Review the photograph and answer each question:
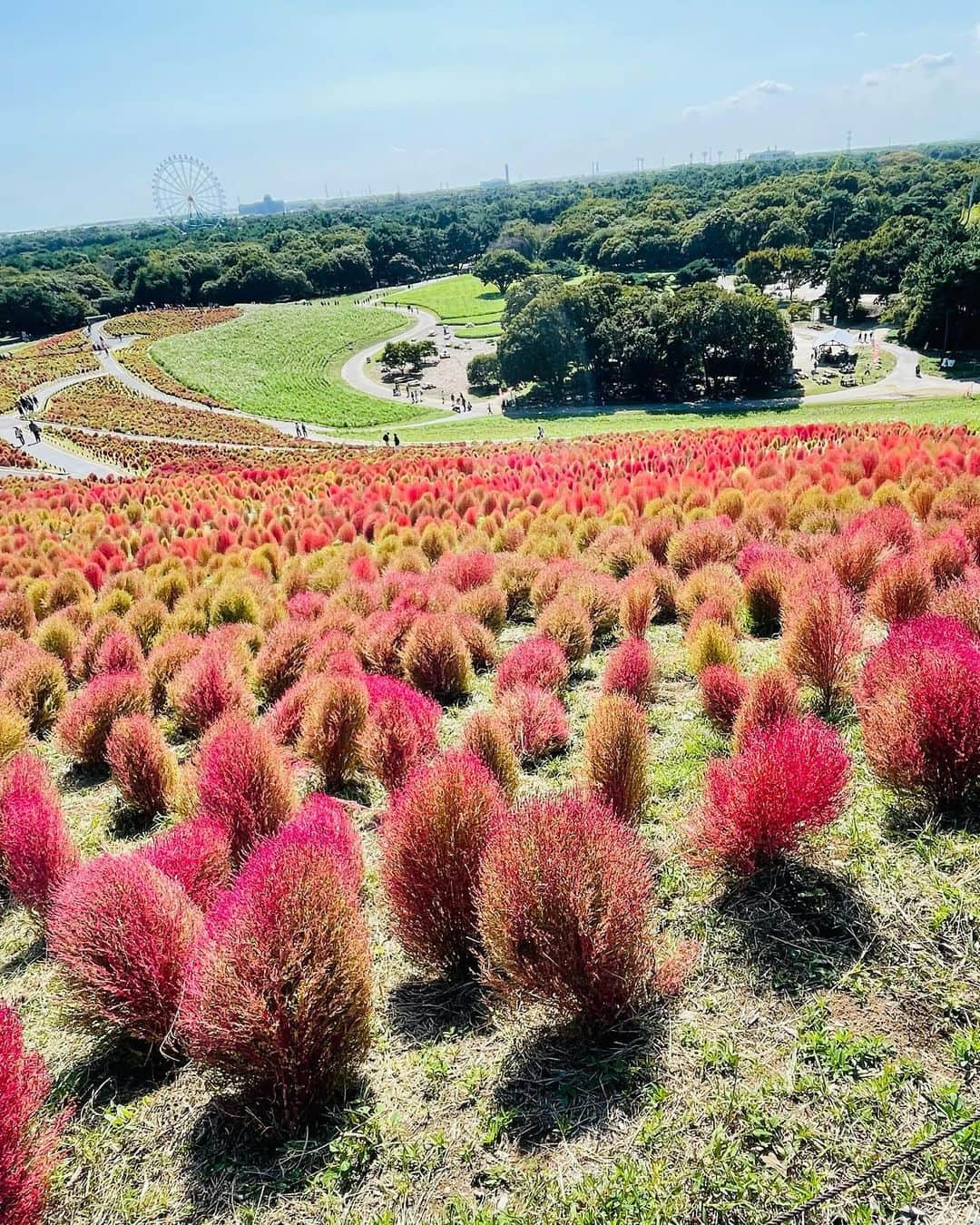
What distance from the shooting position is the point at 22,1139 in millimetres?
3191

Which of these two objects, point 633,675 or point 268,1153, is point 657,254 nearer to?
point 633,675

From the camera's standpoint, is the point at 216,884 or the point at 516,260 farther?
the point at 516,260

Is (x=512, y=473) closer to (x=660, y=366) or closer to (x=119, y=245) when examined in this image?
(x=660, y=366)

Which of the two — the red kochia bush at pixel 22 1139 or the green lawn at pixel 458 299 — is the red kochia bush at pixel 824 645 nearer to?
the red kochia bush at pixel 22 1139

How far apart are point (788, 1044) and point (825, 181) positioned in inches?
5857

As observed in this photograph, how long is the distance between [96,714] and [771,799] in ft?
21.6

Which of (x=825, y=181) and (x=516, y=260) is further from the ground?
(x=825, y=181)

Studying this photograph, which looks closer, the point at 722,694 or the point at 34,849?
the point at 34,849

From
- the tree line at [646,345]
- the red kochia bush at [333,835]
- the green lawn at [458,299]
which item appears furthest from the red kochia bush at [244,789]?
the green lawn at [458,299]

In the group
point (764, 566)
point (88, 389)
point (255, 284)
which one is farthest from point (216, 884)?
point (255, 284)

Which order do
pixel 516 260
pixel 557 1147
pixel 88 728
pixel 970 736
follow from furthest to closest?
pixel 516 260, pixel 88 728, pixel 970 736, pixel 557 1147

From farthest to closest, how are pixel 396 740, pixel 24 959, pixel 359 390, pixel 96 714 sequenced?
pixel 359 390, pixel 96 714, pixel 396 740, pixel 24 959

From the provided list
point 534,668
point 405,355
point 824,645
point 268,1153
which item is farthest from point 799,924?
point 405,355

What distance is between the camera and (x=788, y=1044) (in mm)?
3514
